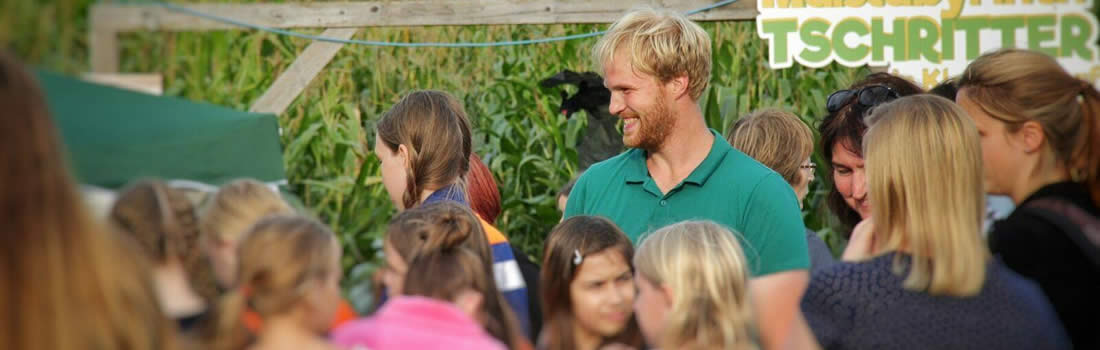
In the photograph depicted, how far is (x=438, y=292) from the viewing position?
2.61 m

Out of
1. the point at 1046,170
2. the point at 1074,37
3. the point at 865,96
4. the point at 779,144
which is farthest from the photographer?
the point at 1074,37

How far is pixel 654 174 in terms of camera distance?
11.8 feet

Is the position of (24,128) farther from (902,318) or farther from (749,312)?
(902,318)

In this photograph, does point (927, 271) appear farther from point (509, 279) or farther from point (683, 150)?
point (509, 279)

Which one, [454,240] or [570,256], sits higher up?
[454,240]

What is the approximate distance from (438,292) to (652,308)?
0.47 metres

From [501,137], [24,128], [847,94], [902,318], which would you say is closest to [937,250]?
[902,318]

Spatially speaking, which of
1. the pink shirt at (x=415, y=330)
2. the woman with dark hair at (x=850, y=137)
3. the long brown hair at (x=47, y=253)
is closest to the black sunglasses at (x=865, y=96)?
the woman with dark hair at (x=850, y=137)

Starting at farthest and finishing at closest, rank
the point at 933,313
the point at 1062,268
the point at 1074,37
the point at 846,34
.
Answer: the point at 846,34, the point at 1074,37, the point at 1062,268, the point at 933,313

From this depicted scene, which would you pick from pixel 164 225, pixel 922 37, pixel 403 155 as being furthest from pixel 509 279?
pixel 922 37

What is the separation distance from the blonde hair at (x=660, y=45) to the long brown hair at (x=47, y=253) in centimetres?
198

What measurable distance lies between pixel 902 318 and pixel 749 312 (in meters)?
0.37

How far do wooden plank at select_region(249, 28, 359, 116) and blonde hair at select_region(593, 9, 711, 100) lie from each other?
3.53 feet

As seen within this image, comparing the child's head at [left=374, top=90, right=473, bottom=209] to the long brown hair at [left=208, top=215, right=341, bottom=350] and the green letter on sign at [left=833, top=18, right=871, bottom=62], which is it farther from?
the green letter on sign at [left=833, top=18, right=871, bottom=62]
